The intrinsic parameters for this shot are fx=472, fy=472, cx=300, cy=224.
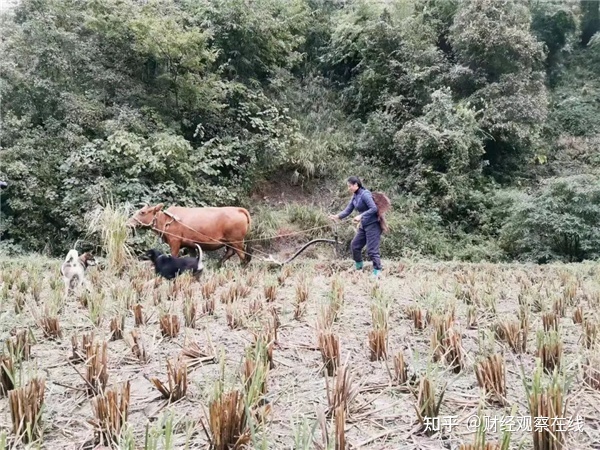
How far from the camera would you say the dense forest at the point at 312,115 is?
9703 millimetres

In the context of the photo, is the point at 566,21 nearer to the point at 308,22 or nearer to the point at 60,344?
the point at 308,22

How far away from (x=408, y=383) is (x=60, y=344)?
6.31 feet

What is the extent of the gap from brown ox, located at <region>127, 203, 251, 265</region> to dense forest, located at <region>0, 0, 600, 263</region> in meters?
2.43

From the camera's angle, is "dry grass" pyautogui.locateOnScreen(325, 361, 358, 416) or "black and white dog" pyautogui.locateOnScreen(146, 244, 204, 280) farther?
"black and white dog" pyautogui.locateOnScreen(146, 244, 204, 280)

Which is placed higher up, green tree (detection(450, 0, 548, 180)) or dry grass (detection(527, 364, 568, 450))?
green tree (detection(450, 0, 548, 180))

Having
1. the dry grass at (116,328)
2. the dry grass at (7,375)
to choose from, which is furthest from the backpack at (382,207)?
the dry grass at (7,375)

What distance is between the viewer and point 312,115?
48.3ft

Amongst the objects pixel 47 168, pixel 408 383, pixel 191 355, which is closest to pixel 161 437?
pixel 191 355

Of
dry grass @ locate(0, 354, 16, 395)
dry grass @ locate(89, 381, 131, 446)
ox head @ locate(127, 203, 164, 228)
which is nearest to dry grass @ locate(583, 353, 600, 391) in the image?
dry grass @ locate(89, 381, 131, 446)

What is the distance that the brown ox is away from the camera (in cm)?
717

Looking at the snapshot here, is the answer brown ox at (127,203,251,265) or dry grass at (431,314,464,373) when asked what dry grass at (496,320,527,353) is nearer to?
dry grass at (431,314,464,373)

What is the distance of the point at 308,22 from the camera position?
612 inches

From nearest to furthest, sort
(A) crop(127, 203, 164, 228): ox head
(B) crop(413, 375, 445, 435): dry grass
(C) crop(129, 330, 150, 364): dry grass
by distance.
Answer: (B) crop(413, 375, 445, 435): dry grass
(C) crop(129, 330, 150, 364): dry grass
(A) crop(127, 203, 164, 228): ox head

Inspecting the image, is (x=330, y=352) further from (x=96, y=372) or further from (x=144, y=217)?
(x=144, y=217)
